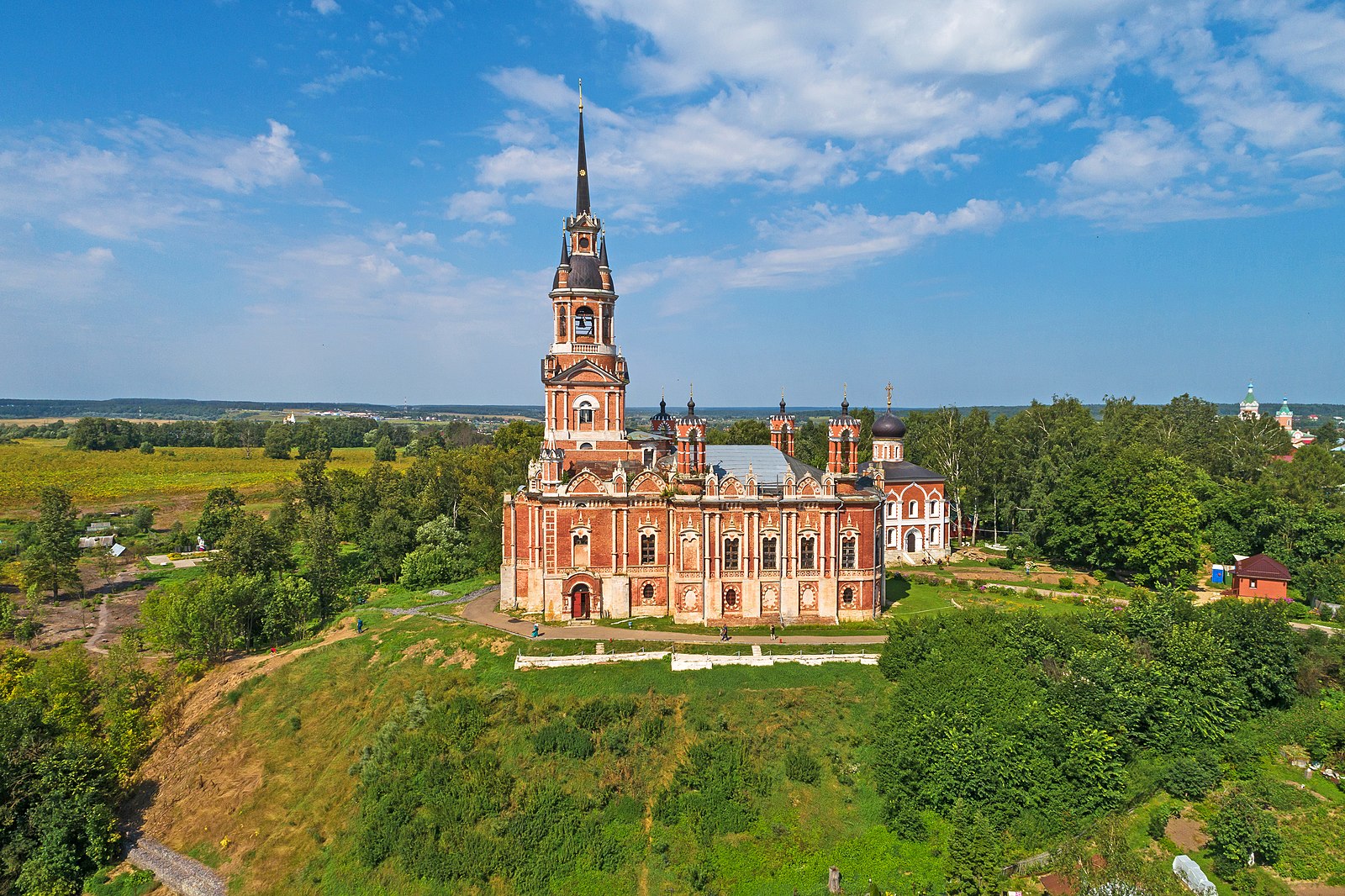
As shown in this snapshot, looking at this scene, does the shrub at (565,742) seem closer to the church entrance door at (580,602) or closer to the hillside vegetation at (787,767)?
the hillside vegetation at (787,767)

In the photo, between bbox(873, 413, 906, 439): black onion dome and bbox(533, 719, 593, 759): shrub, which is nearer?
bbox(533, 719, 593, 759): shrub

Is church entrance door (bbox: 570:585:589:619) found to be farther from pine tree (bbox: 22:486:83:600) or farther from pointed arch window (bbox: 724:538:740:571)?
pine tree (bbox: 22:486:83:600)

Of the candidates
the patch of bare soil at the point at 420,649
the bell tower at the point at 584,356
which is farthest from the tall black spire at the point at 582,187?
the patch of bare soil at the point at 420,649

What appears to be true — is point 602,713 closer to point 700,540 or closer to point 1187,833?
point 700,540

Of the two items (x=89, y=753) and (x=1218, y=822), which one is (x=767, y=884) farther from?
(x=89, y=753)

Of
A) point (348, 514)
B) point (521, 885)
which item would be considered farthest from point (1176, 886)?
point (348, 514)

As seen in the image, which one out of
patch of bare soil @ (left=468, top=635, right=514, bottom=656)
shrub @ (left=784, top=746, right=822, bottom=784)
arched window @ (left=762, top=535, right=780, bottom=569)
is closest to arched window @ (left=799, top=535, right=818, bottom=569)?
arched window @ (left=762, top=535, right=780, bottom=569)
